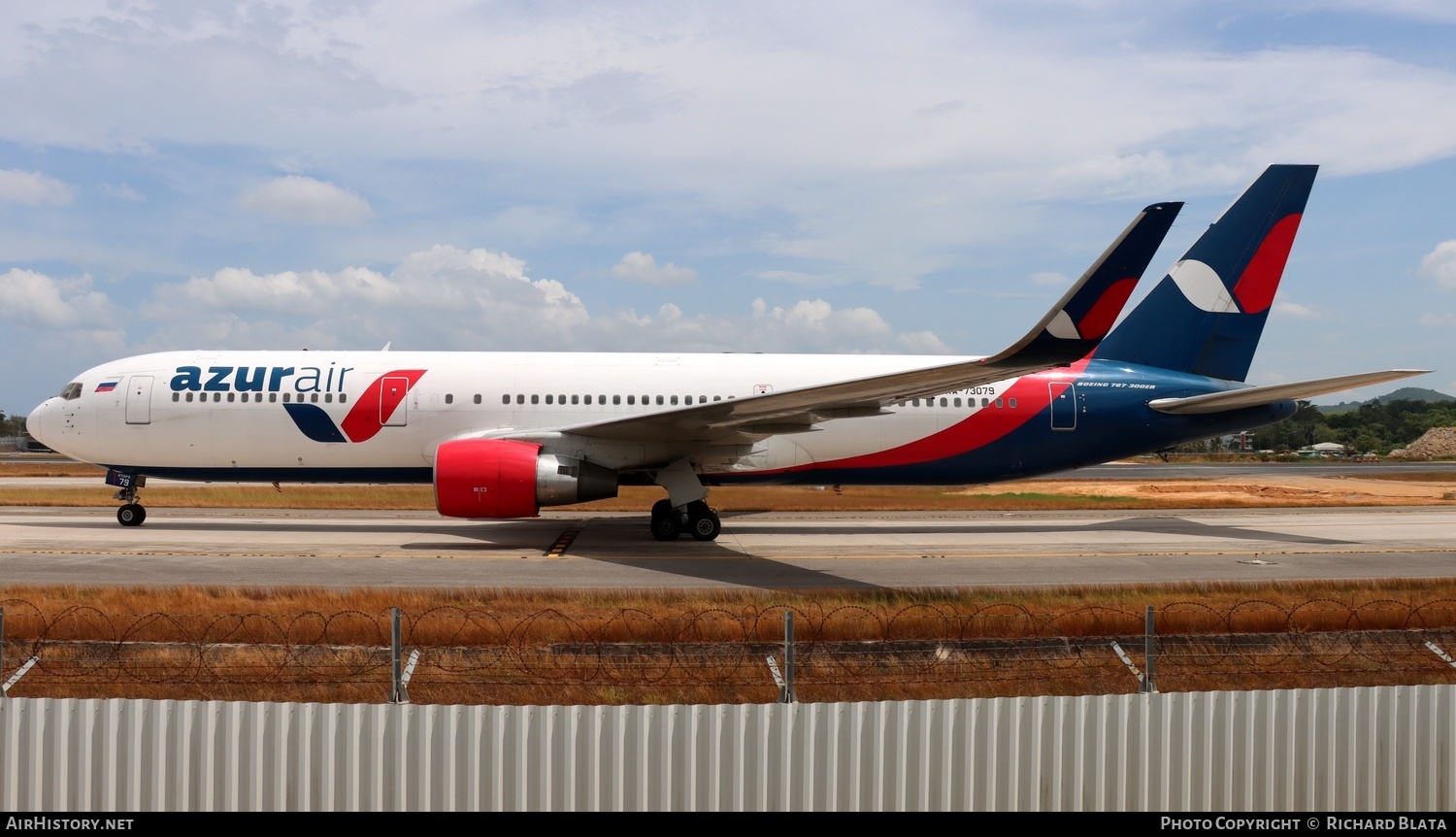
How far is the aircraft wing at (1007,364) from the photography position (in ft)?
44.8

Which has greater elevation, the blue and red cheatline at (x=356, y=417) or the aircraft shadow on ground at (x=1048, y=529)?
the blue and red cheatline at (x=356, y=417)

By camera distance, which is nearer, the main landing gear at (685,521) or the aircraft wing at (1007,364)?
the aircraft wing at (1007,364)

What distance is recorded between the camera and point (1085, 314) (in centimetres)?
1366

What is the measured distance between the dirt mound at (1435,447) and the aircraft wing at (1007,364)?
88.1 m

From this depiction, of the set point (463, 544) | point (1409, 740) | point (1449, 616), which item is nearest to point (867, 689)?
point (1409, 740)

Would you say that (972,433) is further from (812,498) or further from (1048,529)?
(812,498)

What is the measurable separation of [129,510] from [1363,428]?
133 m

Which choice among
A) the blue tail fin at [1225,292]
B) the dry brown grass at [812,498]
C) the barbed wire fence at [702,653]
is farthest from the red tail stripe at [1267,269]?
the barbed wire fence at [702,653]

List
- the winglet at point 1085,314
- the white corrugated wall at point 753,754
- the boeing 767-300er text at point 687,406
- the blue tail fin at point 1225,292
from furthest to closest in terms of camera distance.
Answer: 1. the blue tail fin at point 1225,292
2. the boeing 767-300er text at point 687,406
3. the winglet at point 1085,314
4. the white corrugated wall at point 753,754

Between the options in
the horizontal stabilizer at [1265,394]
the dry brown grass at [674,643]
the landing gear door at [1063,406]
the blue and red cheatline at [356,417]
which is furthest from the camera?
the landing gear door at [1063,406]

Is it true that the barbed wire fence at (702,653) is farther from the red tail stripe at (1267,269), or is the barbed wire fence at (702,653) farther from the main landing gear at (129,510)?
the red tail stripe at (1267,269)

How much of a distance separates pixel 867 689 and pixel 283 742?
5059 mm
